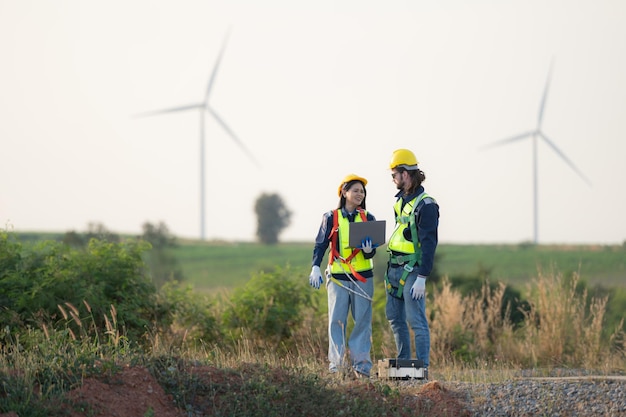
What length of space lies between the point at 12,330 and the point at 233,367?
15.2 feet

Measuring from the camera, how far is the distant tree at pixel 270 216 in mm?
68250

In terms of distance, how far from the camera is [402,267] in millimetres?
9844

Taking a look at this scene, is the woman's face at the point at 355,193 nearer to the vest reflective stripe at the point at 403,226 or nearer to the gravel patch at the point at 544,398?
the vest reflective stripe at the point at 403,226

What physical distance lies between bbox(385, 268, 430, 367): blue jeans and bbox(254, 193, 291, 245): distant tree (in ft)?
190

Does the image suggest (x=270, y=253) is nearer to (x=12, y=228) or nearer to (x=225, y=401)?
(x=12, y=228)

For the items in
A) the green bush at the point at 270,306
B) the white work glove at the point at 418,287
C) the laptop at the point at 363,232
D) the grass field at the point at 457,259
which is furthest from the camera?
the grass field at the point at 457,259

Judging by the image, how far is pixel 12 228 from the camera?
13.8 meters

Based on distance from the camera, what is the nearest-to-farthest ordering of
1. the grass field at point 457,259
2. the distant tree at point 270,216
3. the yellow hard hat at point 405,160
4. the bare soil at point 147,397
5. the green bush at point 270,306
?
the bare soil at point 147,397
the yellow hard hat at point 405,160
the green bush at point 270,306
the grass field at point 457,259
the distant tree at point 270,216

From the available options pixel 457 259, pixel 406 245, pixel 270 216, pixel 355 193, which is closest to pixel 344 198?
pixel 355 193

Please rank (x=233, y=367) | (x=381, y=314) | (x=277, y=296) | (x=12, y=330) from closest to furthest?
(x=233, y=367) < (x=12, y=330) < (x=277, y=296) < (x=381, y=314)

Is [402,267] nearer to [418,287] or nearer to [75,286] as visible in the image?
[418,287]

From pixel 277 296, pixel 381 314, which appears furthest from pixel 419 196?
pixel 381 314

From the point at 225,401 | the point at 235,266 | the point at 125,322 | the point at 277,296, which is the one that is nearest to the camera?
the point at 225,401

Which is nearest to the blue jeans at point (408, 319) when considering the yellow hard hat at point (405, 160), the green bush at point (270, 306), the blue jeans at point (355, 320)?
the blue jeans at point (355, 320)
